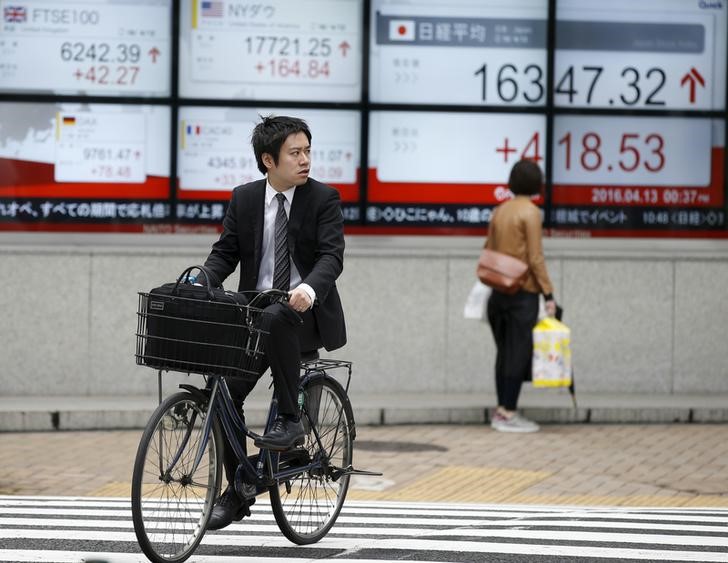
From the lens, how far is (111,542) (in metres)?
6.27

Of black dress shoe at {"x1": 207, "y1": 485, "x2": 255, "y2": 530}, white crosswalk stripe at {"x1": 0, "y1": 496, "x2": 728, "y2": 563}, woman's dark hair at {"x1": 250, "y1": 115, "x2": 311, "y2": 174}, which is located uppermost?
woman's dark hair at {"x1": 250, "y1": 115, "x2": 311, "y2": 174}

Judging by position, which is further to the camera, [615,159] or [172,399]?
[615,159]

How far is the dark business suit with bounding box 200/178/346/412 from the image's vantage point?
605 cm

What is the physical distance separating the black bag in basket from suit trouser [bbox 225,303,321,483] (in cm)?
17

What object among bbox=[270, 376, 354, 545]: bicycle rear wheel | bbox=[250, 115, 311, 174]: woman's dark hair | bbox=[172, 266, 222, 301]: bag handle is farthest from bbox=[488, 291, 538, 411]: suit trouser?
bbox=[172, 266, 222, 301]: bag handle

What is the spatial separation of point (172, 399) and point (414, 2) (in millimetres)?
7150

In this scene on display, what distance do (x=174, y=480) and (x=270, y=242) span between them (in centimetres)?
107

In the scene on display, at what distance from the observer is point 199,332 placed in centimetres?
548

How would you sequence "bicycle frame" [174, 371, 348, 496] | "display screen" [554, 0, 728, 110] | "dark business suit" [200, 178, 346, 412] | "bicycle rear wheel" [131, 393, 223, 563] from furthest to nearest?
1. "display screen" [554, 0, 728, 110]
2. "dark business suit" [200, 178, 346, 412]
3. "bicycle frame" [174, 371, 348, 496]
4. "bicycle rear wheel" [131, 393, 223, 563]

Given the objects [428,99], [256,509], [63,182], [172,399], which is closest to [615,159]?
[428,99]

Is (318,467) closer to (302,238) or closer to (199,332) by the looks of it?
(302,238)

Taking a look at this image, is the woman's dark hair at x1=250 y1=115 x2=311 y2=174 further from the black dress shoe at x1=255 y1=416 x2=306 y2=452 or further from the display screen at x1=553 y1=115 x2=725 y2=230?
the display screen at x1=553 y1=115 x2=725 y2=230

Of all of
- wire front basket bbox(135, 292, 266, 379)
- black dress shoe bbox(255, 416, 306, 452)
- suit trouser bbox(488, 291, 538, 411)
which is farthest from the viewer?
suit trouser bbox(488, 291, 538, 411)

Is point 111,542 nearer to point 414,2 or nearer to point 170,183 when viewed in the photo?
point 170,183
